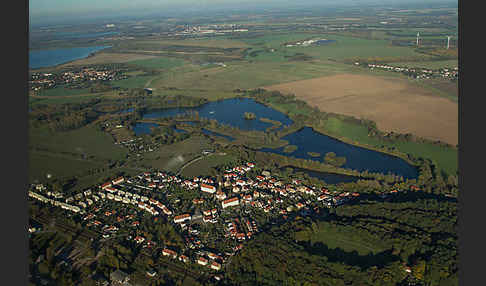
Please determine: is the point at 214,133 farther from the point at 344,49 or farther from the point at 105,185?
the point at 344,49

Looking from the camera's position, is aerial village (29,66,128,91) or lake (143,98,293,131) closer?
lake (143,98,293,131)

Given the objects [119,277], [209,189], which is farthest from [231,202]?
[119,277]

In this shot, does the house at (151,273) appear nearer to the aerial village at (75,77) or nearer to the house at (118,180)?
the house at (118,180)

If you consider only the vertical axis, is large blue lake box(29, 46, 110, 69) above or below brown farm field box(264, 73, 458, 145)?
above

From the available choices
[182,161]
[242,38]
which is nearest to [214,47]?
[242,38]

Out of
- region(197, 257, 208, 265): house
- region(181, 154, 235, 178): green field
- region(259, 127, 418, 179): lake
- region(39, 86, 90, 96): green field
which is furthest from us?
region(39, 86, 90, 96): green field

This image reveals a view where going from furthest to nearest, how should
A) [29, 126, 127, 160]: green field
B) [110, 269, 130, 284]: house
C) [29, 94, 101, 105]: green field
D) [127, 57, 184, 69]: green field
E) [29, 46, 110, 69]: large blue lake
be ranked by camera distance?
[29, 46, 110, 69]: large blue lake < [127, 57, 184, 69]: green field < [29, 94, 101, 105]: green field < [29, 126, 127, 160]: green field < [110, 269, 130, 284]: house

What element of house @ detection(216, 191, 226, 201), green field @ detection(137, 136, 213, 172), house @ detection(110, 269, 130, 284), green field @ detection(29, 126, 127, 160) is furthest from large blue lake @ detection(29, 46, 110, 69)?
house @ detection(110, 269, 130, 284)

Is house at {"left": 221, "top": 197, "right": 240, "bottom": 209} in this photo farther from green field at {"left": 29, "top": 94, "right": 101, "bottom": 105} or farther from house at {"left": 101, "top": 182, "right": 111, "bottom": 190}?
green field at {"left": 29, "top": 94, "right": 101, "bottom": 105}
